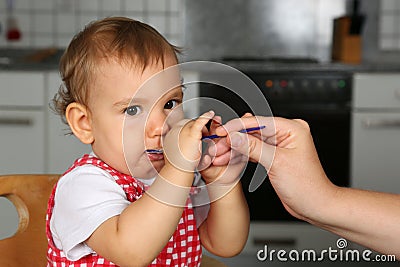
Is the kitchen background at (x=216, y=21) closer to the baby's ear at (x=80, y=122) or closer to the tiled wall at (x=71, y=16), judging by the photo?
the tiled wall at (x=71, y=16)

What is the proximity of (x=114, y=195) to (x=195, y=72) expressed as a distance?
1.91 metres

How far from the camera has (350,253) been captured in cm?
319

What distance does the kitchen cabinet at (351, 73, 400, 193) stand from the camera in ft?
9.62

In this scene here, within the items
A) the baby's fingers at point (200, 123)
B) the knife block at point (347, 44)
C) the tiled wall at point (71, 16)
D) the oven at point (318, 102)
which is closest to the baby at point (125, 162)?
the baby's fingers at point (200, 123)

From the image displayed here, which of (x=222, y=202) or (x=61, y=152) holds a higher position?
(x=222, y=202)

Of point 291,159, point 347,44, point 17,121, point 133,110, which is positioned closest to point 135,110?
point 133,110

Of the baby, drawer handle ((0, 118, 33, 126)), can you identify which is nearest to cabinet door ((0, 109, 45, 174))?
drawer handle ((0, 118, 33, 126))

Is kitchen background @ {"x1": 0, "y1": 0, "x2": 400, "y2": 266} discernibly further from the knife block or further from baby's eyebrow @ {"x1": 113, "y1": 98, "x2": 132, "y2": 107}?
baby's eyebrow @ {"x1": 113, "y1": 98, "x2": 132, "y2": 107}

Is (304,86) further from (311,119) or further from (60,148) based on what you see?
(60,148)

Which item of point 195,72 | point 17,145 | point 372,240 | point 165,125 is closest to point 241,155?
point 165,125

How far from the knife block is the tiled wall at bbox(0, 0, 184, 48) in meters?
0.77

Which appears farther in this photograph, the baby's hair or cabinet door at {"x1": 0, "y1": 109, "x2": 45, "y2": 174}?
cabinet door at {"x1": 0, "y1": 109, "x2": 45, "y2": 174}

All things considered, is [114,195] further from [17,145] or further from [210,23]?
[210,23]

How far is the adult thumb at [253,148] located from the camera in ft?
3.31
